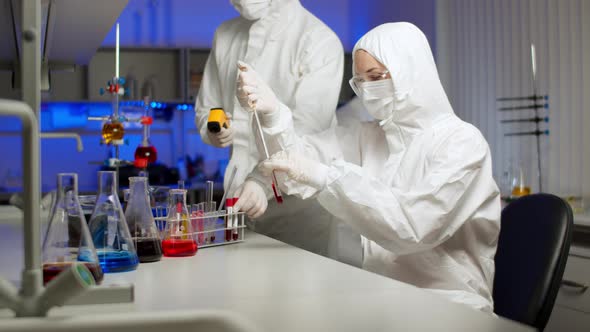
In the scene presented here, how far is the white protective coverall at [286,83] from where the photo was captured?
220 cm

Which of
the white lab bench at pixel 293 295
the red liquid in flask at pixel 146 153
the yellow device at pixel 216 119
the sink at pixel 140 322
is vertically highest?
the yellow device at pixel 216 119

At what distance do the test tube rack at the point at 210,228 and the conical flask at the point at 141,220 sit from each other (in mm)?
126

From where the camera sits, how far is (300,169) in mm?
1672

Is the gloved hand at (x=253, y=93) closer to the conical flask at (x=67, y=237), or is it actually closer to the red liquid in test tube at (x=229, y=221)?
the red liquid in test tube at (x=229, y=221)

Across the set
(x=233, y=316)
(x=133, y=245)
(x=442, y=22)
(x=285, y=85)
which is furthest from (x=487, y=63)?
(x=233, y=316)

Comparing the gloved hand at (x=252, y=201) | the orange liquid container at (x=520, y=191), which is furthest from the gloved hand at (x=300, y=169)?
the orange liquid container at (x=520, y=191)

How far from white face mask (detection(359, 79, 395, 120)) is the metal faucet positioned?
3.94 ft

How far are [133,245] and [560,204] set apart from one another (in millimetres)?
1007

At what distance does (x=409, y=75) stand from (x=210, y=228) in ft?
2.20

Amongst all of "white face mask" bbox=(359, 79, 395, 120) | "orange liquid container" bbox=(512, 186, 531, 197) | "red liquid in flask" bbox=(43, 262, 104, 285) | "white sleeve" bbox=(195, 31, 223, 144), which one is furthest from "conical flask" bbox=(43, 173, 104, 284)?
"orange liquid container" bbox=(512, 186, 531, 197)

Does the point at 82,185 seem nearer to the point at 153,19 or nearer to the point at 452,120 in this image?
the point at 153,19

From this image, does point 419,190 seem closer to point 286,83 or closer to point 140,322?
point 286,83

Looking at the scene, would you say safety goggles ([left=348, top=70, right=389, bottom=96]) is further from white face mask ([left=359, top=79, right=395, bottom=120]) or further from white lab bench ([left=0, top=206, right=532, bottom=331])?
white lab bench ([left=0, top=206, right=532, bottom=331])

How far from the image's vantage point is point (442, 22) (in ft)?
14.8
